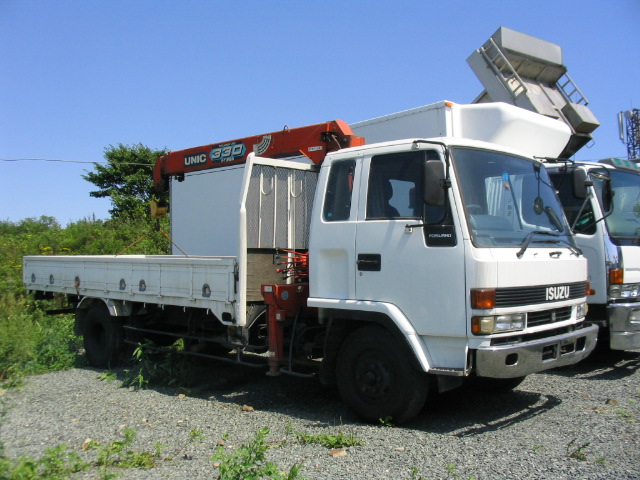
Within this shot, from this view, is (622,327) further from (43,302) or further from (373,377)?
(43,302)

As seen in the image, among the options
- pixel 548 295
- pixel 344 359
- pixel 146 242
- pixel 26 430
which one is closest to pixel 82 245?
pixel 146 242

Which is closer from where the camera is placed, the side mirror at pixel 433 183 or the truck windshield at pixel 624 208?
the side mirror at pixel 433 183

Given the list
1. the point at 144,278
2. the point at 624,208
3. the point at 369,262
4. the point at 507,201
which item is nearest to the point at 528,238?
the point at 507,201

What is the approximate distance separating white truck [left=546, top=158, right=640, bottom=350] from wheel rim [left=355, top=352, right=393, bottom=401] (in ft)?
9.79

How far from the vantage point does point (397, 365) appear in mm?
4910

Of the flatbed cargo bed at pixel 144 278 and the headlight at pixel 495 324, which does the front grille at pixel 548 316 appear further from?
the flatbed cargo bed at pixel 144 278

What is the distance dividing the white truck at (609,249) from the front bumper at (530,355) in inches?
65.2

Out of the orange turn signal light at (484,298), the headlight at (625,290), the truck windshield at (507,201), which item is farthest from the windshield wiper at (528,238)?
the headlight at (625,290)

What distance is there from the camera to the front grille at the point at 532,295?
4.51 meters

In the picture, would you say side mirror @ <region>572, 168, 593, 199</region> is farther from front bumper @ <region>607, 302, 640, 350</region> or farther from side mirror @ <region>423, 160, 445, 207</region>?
side mirror @ <region>423, 160, 445, 207</region>

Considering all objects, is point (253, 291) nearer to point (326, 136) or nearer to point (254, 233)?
point (254, 233)

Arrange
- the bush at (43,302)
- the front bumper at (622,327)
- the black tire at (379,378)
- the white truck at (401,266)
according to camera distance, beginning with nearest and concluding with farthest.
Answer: the white truck at (401,266) → the black tire at (379,378) → the front bumper at (622,327) → the bush at (43,302)

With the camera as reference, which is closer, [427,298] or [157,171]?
[427,298]

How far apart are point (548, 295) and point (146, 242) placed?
12889 mm
